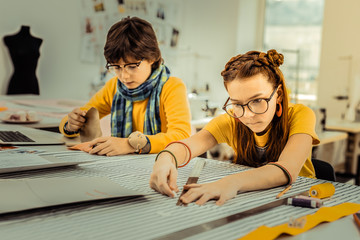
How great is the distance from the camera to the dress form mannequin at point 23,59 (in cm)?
331

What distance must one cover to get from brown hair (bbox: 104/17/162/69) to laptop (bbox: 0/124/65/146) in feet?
1.11

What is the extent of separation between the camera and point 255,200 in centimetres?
77

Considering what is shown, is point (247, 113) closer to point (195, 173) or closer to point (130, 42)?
point (195, 173)

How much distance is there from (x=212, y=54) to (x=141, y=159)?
3.97 m

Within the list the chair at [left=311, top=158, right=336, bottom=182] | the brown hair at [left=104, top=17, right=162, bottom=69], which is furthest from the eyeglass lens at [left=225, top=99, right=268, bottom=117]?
the brown hair at [left=104, top=17, right=162, bottom=69]

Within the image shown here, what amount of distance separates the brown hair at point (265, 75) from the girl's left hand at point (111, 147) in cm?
35

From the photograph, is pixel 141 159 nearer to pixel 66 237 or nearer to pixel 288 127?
pixel 288 127

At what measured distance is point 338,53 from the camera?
4.05 m

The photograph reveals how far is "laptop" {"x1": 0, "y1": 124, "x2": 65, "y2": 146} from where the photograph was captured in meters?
1.22

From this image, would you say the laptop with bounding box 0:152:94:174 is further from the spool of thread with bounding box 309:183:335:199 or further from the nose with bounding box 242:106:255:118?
the spool of thread with bounding box 309:183:335:199

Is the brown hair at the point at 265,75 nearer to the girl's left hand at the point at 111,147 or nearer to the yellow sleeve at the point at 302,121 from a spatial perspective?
the yellow sleeve at the point at 302,121

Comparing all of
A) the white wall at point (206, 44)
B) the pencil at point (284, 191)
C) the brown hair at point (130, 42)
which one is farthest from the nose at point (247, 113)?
the white wall at point (206, 44)

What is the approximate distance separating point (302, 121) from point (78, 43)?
10.1 ft

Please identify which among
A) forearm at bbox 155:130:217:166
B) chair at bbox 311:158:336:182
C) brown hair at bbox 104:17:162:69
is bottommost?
chair at bbox 311:158:336:182
